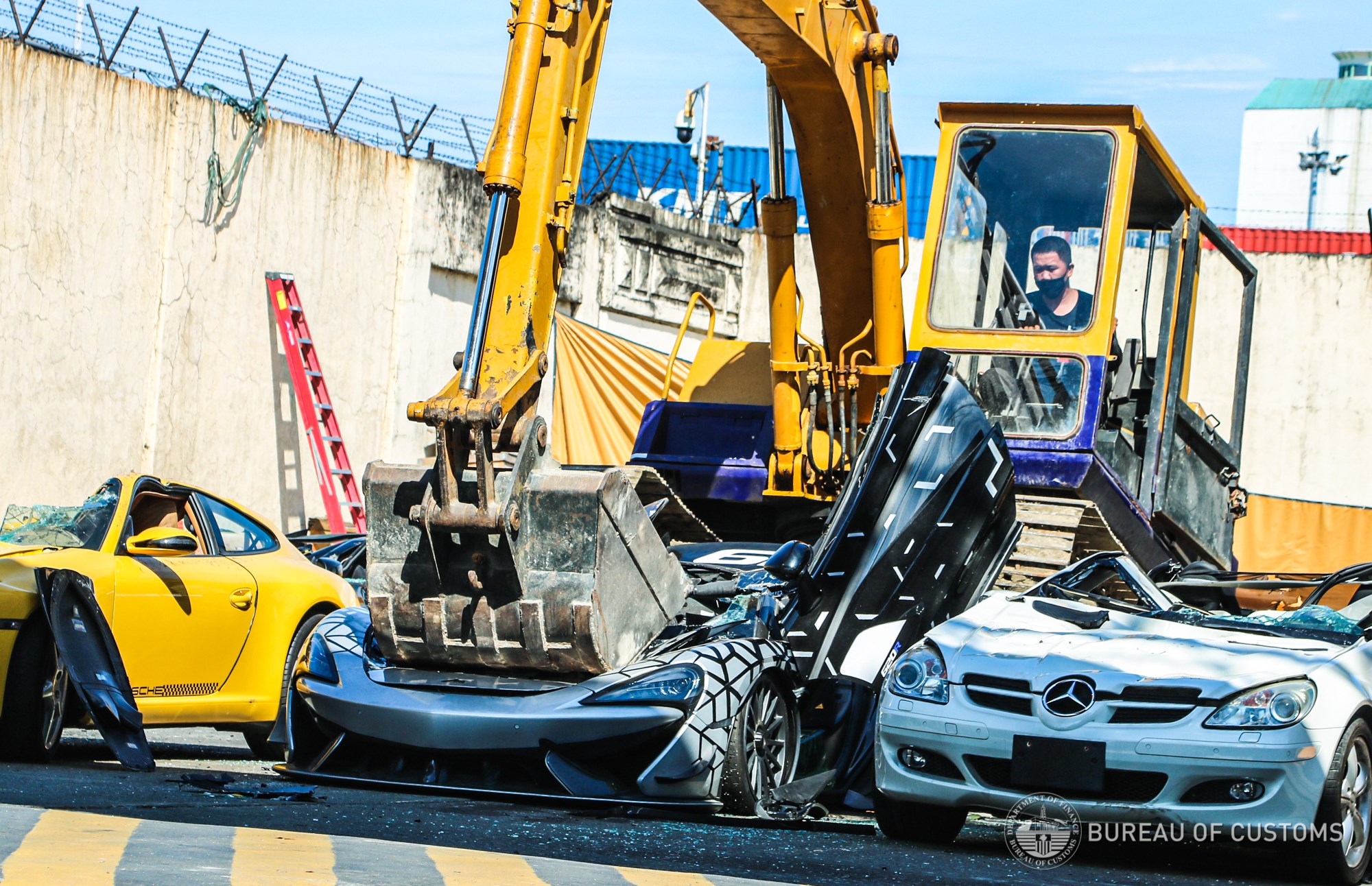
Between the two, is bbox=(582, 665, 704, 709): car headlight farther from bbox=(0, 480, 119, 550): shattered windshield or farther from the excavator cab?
bbox=(0, 480, 119, 550): shattered windshield

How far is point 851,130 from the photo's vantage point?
386 inches

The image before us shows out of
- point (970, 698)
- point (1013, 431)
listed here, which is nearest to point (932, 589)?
point (970, 698)

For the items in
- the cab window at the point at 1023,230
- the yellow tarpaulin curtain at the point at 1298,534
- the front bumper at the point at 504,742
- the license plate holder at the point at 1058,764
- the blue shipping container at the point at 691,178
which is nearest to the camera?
the license plate holder at the point at 1058,764

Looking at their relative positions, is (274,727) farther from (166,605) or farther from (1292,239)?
(1292,239)

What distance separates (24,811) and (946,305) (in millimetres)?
6022

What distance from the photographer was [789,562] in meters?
7.74

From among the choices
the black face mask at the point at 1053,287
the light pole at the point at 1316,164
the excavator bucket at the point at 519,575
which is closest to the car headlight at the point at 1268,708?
the excavator bucket at the point at 519,575

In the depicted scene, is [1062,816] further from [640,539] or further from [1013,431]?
[1013,431]

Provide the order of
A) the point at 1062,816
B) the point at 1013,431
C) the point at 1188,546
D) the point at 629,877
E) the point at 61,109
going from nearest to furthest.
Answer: the point at 629,877
the point at 1062,816
the point at 1013,431
the point at 1188,546
the point at 61,109

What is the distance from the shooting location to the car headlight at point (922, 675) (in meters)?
6.65

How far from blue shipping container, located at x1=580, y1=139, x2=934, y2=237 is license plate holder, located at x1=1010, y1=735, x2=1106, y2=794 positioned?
27.6 feet

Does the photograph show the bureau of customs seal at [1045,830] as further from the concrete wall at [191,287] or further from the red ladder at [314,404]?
the red ladder at [314,404]

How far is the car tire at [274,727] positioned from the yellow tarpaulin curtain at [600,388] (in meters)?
11.0

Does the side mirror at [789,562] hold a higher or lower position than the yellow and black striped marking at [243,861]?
higher
